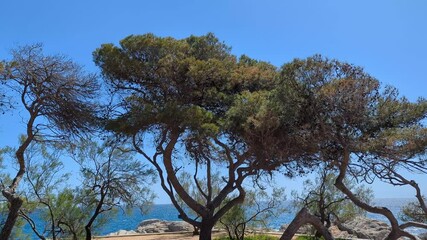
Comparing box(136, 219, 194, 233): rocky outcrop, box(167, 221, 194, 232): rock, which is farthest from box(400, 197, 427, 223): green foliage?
box(167, 221, 194, 232): rock

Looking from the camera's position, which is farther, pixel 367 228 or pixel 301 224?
pixel 367 228

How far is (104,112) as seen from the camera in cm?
1052

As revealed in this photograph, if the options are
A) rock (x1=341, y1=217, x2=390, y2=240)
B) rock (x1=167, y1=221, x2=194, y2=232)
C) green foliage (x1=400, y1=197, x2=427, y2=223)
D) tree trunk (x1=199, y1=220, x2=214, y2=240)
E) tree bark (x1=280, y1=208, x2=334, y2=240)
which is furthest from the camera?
rock (x1=167, y1=221, x2=194, y2=232)

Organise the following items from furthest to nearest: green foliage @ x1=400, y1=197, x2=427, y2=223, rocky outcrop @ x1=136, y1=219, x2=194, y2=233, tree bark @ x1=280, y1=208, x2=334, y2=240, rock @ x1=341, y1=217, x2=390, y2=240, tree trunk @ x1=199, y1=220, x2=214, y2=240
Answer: rocky outcrop @ x1=136, y1=219, x2=194, y2=233 < rock @ x1=341, y1=217, x2=390, y2=240 < green foliage @ x1=400, y1=197, x2=427, y2=223 < tree trunk @ x1=199, y1=220, x2=214, y2=240 < tree bark @ x1=280, y1=208, x2=334, y2=240

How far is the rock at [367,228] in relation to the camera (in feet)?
59.4

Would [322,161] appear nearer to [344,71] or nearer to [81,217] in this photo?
[344,71]

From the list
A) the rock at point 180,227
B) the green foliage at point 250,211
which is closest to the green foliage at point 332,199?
the green foliage at point 250,211

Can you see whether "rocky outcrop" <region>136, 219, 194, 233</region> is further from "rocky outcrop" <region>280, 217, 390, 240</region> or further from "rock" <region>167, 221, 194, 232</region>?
"rocky outcrop" <region>280, 217, 390, 240</region>

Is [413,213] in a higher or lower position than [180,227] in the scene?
lower

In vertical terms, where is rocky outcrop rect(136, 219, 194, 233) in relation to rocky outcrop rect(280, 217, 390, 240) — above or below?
above

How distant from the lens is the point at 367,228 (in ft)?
66.7

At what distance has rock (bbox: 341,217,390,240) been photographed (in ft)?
59.4

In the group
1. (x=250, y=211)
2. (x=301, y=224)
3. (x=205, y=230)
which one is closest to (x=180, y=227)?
(x=250, y=211)

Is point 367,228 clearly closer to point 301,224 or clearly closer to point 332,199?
point 332,199
